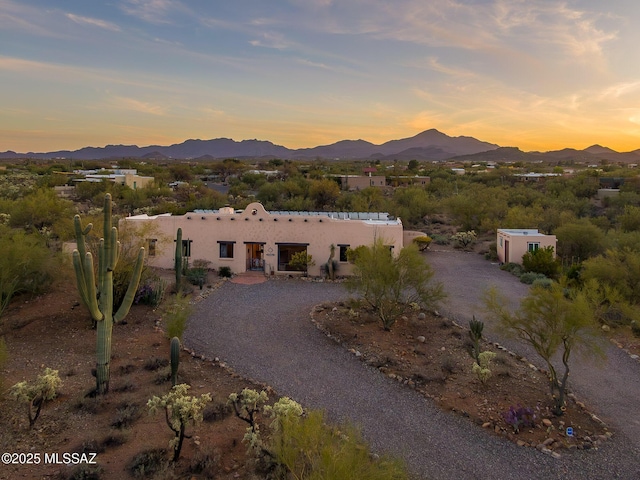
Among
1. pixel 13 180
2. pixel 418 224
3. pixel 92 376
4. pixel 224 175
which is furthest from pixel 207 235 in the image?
pixel 224 175

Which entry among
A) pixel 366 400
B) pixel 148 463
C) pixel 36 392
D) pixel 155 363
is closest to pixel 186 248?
pixel 155 363

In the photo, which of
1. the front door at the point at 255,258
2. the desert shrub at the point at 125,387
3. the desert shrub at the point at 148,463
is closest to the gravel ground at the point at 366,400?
the desert shrub at the point at 125,387

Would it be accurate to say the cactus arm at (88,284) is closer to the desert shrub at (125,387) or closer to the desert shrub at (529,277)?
the desert shrub at (125,387)

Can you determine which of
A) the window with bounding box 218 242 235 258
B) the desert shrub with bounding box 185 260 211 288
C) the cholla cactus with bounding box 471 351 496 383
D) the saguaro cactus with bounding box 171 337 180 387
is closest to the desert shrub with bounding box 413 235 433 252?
the window with bounding box 218 242 235 258

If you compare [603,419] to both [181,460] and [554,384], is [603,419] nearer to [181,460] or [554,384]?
[554,384]

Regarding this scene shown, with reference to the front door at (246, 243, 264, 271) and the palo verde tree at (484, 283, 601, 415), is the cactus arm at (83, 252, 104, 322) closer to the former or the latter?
the palo verde tree at (484, 283, 601, 415)

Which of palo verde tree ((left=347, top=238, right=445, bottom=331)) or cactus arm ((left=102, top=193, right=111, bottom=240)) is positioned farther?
palo verde tree ((left=347, top=238, right=445, bottom=331))

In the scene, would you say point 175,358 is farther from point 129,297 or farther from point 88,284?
point 88,284
